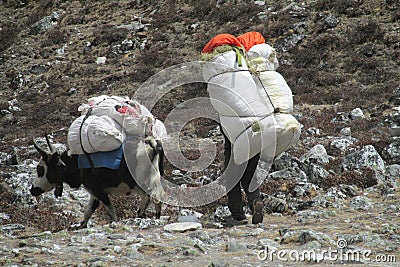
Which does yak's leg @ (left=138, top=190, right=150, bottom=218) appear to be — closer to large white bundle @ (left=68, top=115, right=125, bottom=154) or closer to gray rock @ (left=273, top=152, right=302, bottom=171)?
large white bundle @ (left=68, top=115, right=125, bottom=154)

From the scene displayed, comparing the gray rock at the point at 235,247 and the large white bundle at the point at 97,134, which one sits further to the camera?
the large white bundle at the point at 97,134

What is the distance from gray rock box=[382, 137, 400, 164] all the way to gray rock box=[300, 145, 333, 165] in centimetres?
85

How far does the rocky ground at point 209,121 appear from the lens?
16.3 feet

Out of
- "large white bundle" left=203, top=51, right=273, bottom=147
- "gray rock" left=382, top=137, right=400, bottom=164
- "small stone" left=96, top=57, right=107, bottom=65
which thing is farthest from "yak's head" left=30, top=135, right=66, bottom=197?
"small stone" left=96, top=57, right=107, bottom=65

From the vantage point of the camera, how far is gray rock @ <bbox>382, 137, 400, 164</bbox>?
893 centimetres

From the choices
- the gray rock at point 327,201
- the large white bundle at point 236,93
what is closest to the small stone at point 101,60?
the gray rock at point 327,201

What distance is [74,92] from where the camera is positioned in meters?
22.5

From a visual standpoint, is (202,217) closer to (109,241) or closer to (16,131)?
(109,241)

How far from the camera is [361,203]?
23.6ft

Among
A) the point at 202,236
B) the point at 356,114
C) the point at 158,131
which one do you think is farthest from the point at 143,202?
the point at 356,114

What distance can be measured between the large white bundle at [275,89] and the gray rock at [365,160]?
275cm

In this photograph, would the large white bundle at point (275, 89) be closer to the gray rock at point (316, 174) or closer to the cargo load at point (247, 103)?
the cargo load at point (247, 103)

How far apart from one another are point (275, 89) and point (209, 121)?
29.7 ft

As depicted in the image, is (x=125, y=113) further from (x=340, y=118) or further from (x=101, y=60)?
(x=101, y=60)
